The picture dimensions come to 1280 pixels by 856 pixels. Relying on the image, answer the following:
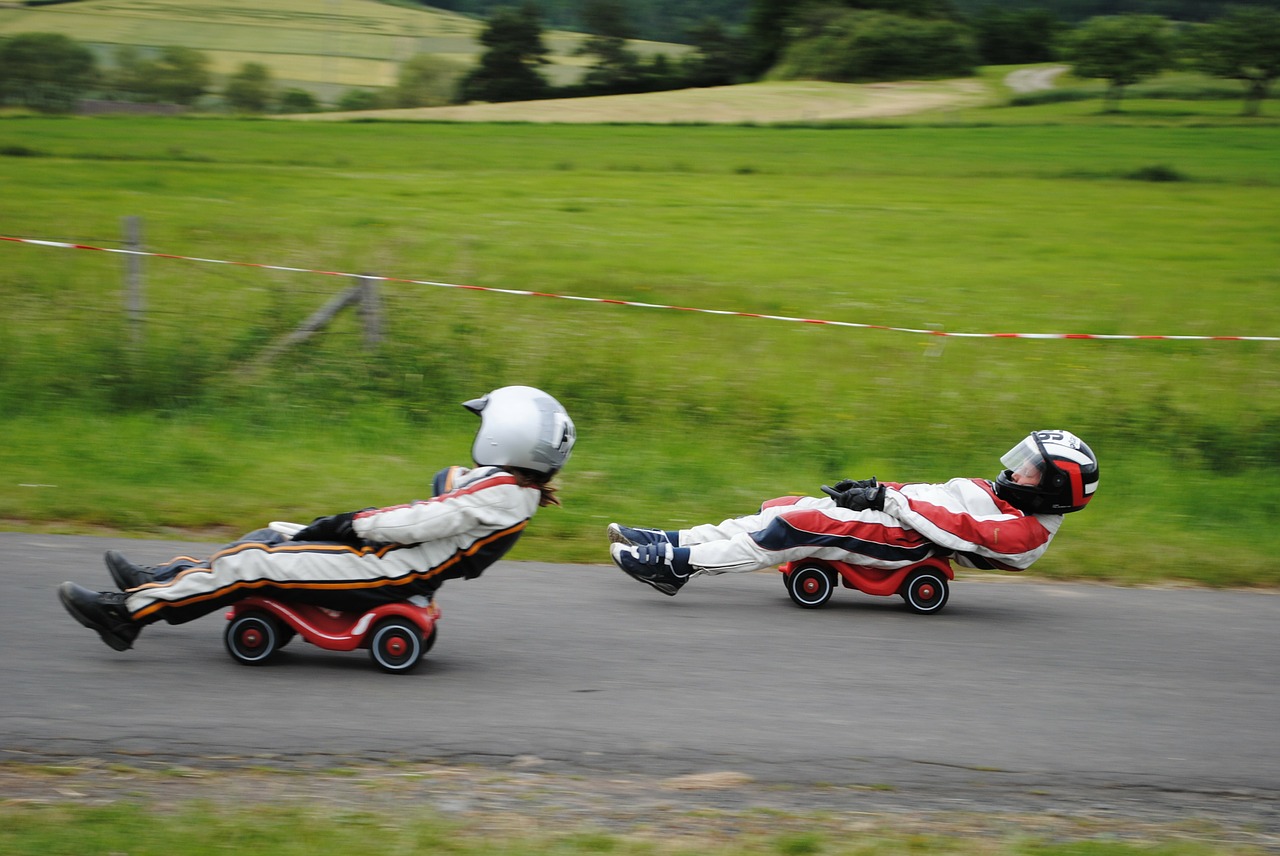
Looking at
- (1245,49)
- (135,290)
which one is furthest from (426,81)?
(135,290)

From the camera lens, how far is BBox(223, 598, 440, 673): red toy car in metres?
5.61

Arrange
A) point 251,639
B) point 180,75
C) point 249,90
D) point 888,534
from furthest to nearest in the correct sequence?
point 249,90 < point 180,75 < point 888,534 < point 251,639

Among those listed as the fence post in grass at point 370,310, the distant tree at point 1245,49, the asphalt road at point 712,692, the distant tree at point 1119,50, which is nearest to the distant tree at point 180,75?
the distant tree at point 1119,50

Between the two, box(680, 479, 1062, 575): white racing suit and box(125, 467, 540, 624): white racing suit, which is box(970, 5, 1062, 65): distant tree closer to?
box(680, 479, 1062, 575): white racing suit

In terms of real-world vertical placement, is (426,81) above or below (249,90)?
above

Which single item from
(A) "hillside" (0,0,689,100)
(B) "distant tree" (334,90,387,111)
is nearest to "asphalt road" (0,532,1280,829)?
(B) "distant tree" (334,90,387,111)

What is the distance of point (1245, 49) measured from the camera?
3131 centimetres

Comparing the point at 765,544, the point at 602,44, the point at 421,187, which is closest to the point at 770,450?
the point at 765,544

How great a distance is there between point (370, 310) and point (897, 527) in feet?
21.9

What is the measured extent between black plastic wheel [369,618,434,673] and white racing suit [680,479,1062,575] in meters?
1.91

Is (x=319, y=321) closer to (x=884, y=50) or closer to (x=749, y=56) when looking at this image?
(x=884, y=50)

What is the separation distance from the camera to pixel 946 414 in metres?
11.9

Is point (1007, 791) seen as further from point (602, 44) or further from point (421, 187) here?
point (602, 44)

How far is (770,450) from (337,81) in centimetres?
3306
